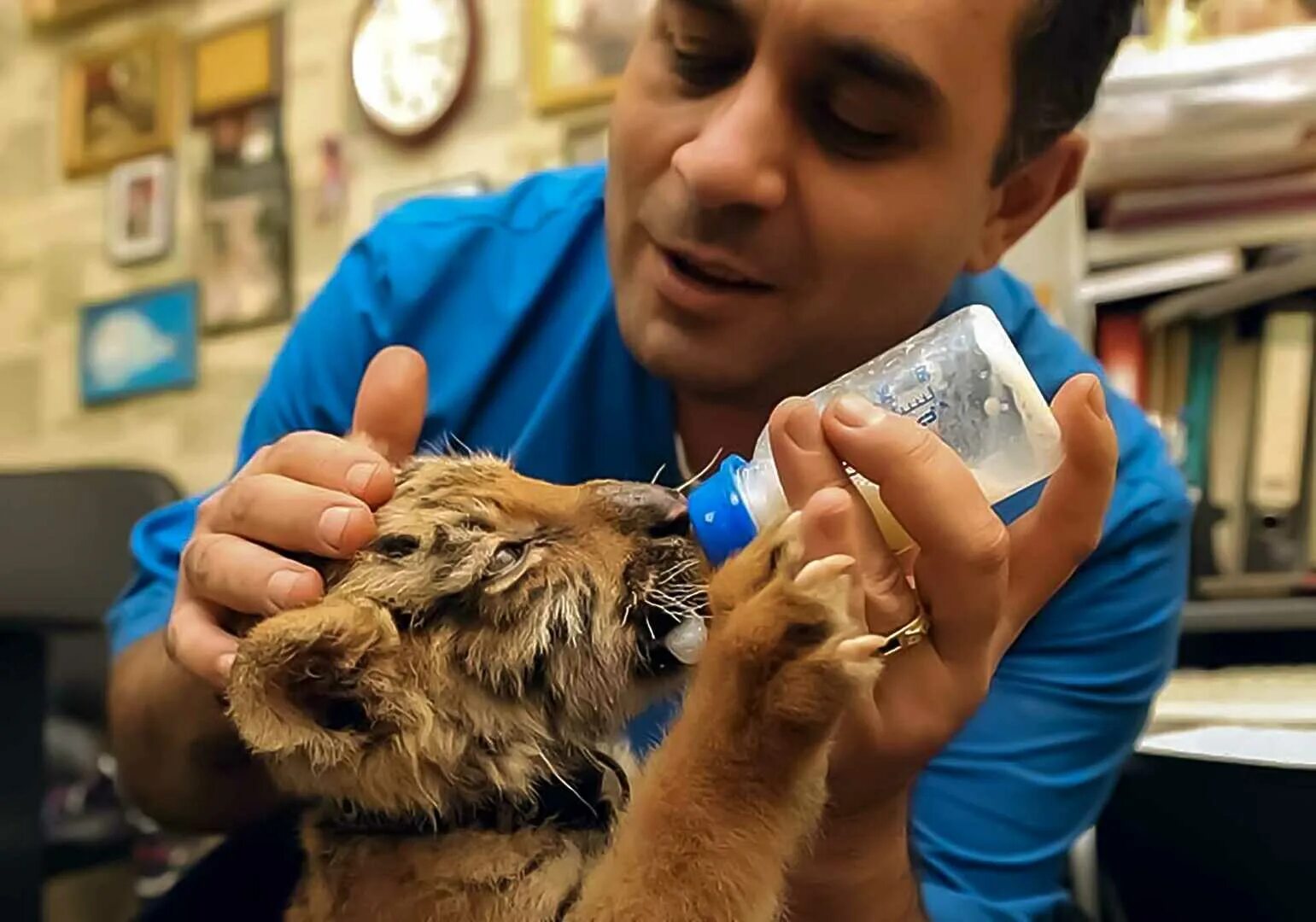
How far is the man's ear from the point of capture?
48.5 inches

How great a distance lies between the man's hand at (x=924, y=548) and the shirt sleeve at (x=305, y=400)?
2.02 ft

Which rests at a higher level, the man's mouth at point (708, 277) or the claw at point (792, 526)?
the man's mouth at point (708, 277)

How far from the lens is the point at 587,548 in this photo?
92cm

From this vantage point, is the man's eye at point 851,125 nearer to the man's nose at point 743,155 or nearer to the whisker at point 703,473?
the man's nose at point 743,155

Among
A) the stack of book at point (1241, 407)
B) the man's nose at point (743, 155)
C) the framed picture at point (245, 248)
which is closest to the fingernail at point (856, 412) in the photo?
the man's nose at point (743, 155)

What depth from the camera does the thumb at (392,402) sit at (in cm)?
101

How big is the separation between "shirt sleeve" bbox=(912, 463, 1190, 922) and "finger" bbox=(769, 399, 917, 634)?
36 centimetres

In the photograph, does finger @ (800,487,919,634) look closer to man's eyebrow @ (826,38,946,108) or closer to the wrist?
the wrist

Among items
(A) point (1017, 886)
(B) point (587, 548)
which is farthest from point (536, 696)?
(A) point (1017, 886)

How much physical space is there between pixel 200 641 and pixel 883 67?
25.9 inches

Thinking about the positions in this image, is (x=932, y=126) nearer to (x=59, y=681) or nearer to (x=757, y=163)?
(x=757, y=163)

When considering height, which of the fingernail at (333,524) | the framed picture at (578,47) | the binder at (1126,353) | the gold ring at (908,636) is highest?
the framed picture at (578,47)

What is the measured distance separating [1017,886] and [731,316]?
568 mm

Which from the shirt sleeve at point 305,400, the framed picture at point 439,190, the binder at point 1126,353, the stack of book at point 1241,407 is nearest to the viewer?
the shirt sleeve at point 305,400
